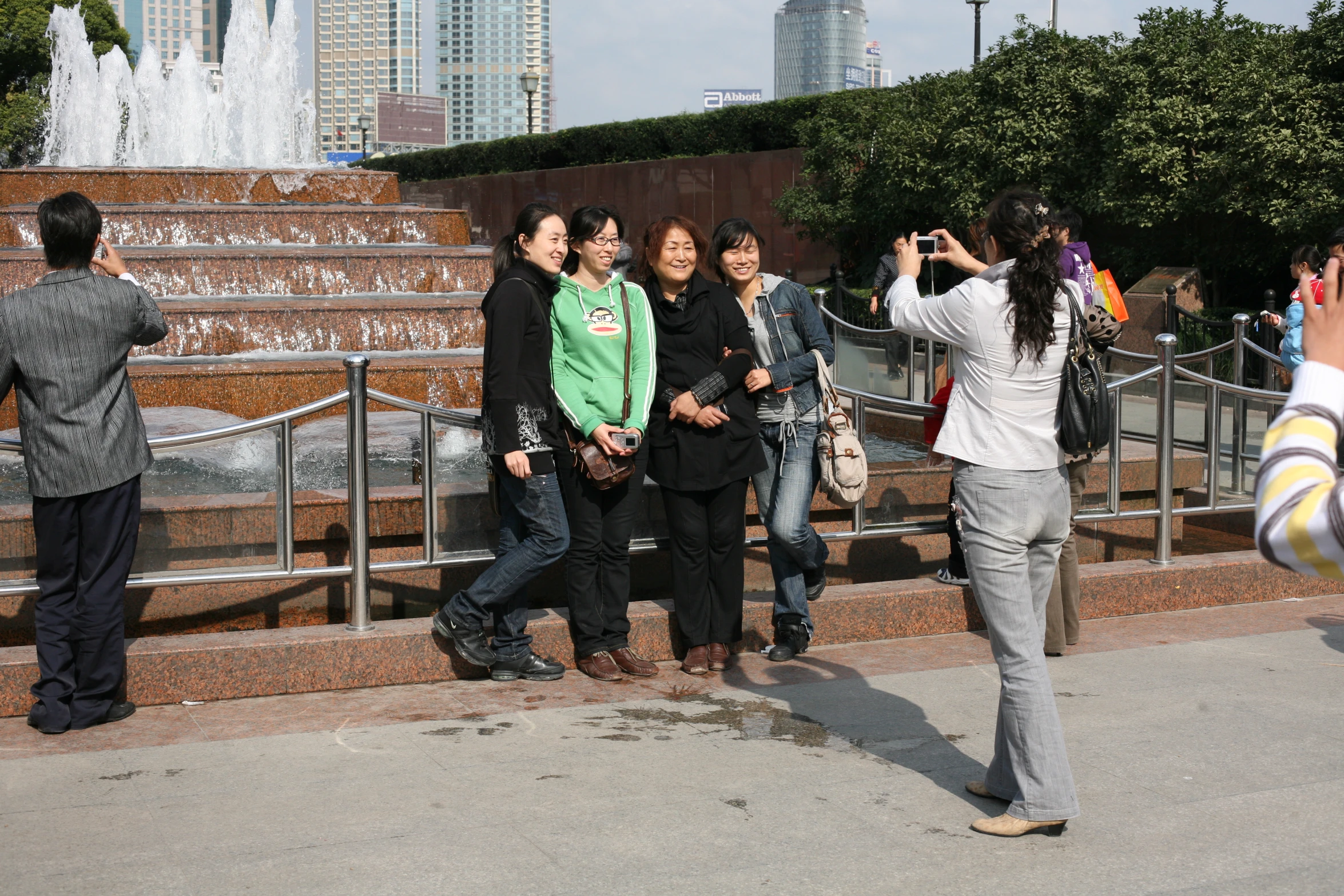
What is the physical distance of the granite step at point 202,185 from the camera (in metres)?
15.3

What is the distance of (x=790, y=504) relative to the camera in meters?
5.96

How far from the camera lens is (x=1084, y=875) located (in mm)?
3842

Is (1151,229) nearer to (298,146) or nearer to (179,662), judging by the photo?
(298,146)

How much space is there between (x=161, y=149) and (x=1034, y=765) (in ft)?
83.4

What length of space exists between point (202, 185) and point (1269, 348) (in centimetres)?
1176

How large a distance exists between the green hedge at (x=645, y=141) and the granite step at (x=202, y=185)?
12894 millimetres

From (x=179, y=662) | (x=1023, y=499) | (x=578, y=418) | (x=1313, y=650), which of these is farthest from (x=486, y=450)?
(x=1313, y=650)

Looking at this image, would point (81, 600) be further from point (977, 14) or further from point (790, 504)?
point (977, 14)

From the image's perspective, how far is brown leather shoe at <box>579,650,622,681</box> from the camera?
18.9ft

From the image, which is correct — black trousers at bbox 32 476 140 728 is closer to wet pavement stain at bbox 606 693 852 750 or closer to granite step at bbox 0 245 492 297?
wet pavement stain at bbox 606 693 852 750

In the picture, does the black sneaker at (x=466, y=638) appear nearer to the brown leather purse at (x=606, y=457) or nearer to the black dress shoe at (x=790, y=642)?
the brown leather purse at (x=606, y=457)

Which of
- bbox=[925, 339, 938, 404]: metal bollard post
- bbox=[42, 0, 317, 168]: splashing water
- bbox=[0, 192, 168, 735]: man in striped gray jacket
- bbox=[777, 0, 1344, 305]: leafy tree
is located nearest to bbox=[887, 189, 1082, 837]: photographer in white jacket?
bbox=[0, 192, 168, 735]: man in striped gray jacket

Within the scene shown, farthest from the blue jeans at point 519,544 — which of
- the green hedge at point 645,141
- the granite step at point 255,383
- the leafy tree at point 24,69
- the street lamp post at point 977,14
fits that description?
the leafy tree at point 24,69

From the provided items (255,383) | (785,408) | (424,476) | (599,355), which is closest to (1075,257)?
(785,408)
